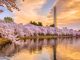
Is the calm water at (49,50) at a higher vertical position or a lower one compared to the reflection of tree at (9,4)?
lower

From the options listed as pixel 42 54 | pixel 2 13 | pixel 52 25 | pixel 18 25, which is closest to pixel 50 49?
pixel 42 54

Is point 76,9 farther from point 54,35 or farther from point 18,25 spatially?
point 18,25

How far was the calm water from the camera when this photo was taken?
2.05 m

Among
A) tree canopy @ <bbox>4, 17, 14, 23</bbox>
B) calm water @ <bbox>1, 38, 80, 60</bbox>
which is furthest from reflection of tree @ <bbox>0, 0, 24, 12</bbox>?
calm water @ <bbox>1, 38, 80, 60</bbox>

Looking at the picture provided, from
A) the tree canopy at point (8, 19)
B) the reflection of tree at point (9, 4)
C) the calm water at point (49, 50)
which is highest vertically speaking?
the reflection of tree at point (9, 4)

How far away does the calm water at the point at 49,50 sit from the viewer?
2049 mm

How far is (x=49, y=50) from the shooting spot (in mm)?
2080

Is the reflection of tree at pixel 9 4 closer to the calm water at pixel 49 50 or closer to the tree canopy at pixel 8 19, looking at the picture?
the tree canopy at pixel 8 19

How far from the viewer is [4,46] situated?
203cm

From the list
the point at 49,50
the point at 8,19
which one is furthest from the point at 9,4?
the point at 49,50

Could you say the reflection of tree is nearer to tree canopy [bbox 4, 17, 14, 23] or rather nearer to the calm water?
tree canopy [bbox 4, 17, 14, 23]

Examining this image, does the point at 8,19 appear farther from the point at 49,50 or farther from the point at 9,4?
the point at 49,50

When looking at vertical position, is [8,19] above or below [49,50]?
above

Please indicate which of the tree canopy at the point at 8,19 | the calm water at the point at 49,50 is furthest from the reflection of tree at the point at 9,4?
the calm water at the point at 49,50
